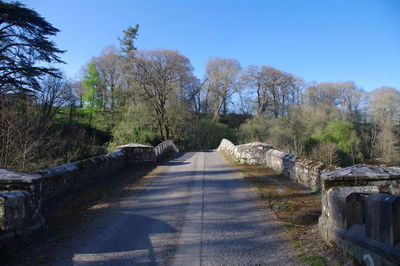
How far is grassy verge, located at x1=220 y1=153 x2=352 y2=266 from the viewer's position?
3486 mm

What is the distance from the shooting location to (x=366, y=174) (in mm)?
4004

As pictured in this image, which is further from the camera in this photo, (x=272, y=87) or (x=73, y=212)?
(x=272, y=87)

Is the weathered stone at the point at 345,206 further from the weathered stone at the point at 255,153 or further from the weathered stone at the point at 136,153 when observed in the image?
the weathered stone at the point at 136,153

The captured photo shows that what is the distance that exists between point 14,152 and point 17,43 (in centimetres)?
1012

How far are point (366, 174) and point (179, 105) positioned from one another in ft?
97.8

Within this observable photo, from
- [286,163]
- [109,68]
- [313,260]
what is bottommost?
[313,260]

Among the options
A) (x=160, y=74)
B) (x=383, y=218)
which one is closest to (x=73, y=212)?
(x=383, y=218)

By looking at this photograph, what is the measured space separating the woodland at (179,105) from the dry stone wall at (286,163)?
7708mm

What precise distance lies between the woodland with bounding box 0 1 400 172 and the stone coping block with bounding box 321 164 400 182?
8.60 m

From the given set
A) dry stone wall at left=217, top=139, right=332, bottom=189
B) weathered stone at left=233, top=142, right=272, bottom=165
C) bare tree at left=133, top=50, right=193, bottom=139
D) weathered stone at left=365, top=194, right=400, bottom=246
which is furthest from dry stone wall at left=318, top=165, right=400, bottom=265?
bare tree at left=133, top=50, right=193, bottom=139

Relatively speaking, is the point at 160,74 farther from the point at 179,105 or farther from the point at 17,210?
the point at 17,210

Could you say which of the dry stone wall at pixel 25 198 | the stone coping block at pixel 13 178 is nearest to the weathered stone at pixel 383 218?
the dry stone wall at pixel 25 198

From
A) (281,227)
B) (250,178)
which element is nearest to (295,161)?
(250,178)

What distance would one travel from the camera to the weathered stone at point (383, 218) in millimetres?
2662
